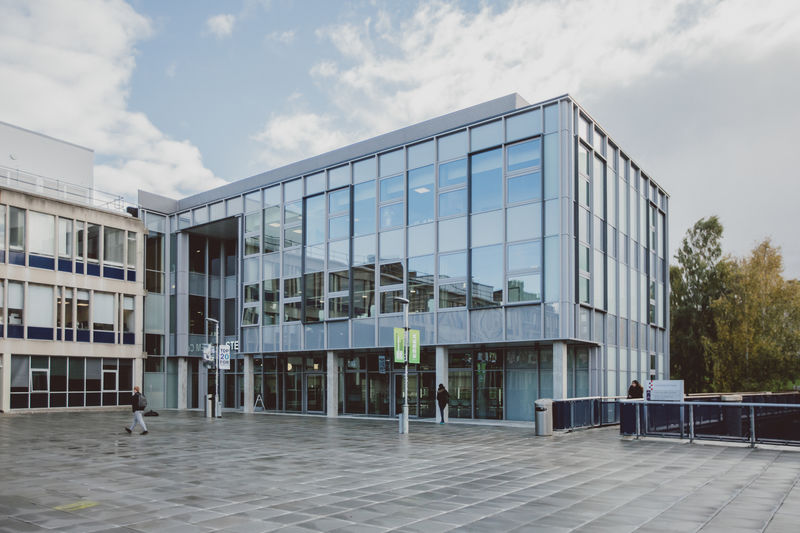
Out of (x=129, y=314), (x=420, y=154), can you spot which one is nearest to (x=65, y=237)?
(x=129, y=314)

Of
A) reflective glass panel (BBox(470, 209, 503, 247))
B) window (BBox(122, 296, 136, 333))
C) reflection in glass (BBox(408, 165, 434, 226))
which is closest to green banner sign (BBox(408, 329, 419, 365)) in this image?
reflective glass panel (BBox(470, 209, 503, 247))

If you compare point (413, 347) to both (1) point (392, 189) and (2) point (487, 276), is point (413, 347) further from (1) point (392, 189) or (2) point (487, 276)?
(1) point (392, 189)

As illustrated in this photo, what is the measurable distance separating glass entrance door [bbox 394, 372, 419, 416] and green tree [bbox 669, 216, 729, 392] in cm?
2846

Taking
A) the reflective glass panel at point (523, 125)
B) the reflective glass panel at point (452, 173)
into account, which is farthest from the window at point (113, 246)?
the reflective glass panel at point (523, 125)

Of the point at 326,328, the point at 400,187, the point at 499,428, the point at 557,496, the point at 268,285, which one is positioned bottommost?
the point at 499,428

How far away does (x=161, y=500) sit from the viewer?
34.8 ft

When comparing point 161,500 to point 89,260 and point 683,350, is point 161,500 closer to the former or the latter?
point 89,260

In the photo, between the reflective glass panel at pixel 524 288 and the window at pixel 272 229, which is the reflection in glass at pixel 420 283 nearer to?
the reflective glass panel at pixel 524 288

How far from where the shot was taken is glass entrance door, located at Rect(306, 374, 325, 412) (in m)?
35.8

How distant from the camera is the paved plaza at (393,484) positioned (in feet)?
29.8

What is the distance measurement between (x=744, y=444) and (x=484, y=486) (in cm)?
1031

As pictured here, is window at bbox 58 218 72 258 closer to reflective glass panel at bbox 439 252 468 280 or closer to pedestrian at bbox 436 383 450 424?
reflective glass panel at bbox 439 252 468 280

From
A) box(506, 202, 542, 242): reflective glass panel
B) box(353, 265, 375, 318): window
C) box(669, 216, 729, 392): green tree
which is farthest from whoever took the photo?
box(669, 216, 729, 392): green tree

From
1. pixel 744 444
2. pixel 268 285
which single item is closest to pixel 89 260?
pixel 268 285
